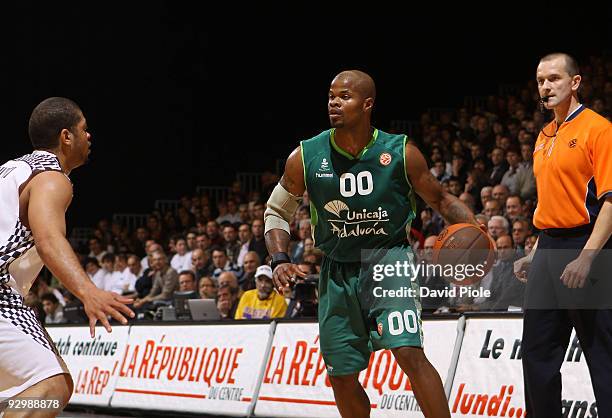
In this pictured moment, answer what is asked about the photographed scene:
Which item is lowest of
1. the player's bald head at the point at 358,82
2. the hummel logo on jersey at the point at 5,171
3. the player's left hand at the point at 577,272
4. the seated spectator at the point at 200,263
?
the seated spectator at the point at 200,263

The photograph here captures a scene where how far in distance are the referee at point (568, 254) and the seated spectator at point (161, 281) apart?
31.4 feet

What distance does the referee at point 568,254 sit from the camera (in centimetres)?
523

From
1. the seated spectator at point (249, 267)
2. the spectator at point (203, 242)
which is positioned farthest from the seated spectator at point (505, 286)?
the spectator at point (203, 242)

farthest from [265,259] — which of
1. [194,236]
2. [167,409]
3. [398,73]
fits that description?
[398,73]

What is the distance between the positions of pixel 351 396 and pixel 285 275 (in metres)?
0.80

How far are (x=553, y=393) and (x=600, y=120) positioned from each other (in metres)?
1.47

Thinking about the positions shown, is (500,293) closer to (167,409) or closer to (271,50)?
(167,409)

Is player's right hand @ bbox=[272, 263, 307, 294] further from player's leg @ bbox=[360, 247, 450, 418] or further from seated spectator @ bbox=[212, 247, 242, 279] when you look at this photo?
seated spectator @ bbox=[212, 247, 242, 279]

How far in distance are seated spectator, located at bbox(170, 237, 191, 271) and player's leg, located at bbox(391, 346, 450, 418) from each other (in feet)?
34.6

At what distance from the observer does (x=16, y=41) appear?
2027 centimetres

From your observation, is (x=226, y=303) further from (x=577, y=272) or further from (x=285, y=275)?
(x=577, y=272)

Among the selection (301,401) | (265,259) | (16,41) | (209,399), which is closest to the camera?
(301,401)

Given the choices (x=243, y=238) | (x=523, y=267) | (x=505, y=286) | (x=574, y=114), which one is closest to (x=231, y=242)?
(x=243, y=238)

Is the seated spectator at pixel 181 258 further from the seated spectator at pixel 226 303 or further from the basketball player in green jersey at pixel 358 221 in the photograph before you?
the basketball player in green jersey at pixel 358 221
